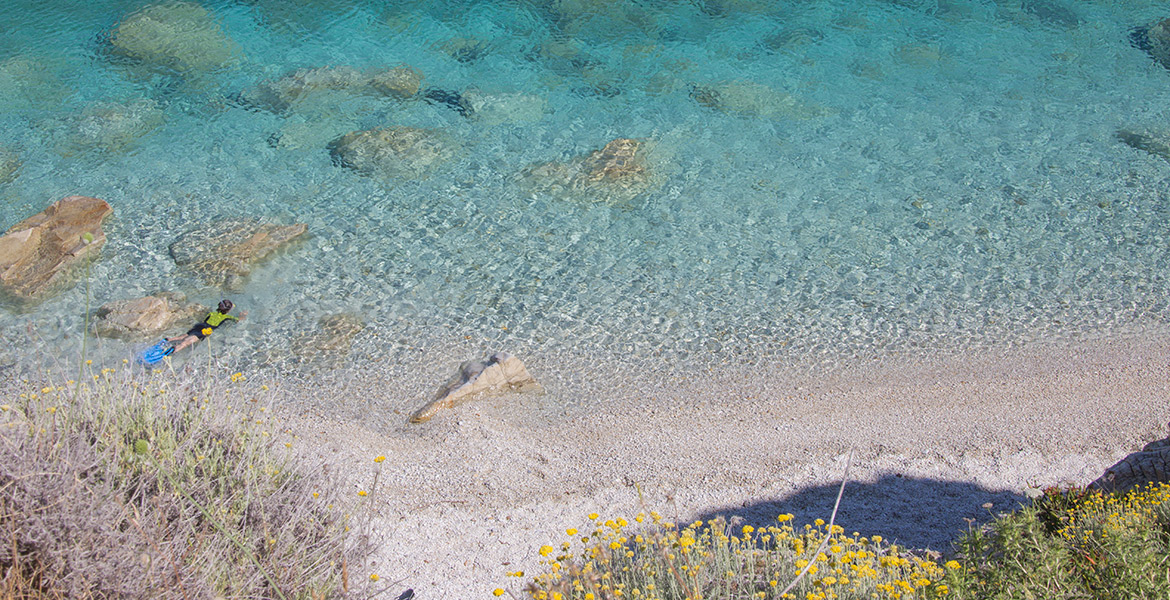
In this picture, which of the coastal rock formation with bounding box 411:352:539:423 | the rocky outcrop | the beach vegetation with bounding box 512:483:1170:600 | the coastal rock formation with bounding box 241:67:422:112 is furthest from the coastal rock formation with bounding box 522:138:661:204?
the beach vegetation with bounding box 512:483:1170:600

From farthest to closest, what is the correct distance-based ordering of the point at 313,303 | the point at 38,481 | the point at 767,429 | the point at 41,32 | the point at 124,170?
the point at 41,32, the point at 124,170, the point at 313,303, the point at 767,429, the point at 38,481

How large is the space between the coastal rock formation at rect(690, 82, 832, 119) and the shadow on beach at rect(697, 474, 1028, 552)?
7.48m

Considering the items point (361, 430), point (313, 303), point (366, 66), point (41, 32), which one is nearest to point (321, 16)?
point (366, 66)

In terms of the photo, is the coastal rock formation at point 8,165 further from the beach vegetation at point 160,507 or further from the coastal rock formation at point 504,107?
the beach vegetation at point 160,507

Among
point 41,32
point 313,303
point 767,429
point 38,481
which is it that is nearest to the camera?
point 38,481

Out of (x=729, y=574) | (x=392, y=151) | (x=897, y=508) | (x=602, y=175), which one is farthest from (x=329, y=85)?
(x=729, y=574)

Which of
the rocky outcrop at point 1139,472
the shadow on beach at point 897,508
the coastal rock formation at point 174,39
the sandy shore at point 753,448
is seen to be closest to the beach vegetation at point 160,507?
the sandy shore at point 753,448

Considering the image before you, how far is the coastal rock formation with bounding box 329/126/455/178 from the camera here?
11.4 m

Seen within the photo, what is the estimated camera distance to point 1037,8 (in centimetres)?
1578

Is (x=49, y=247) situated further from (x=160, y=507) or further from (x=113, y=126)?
(x=160, y=507)

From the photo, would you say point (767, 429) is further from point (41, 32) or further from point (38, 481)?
point (41, 32)

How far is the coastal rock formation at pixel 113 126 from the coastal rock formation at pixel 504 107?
4554 millimetres

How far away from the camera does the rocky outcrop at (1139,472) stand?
219 inches

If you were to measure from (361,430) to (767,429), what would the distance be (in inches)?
132
